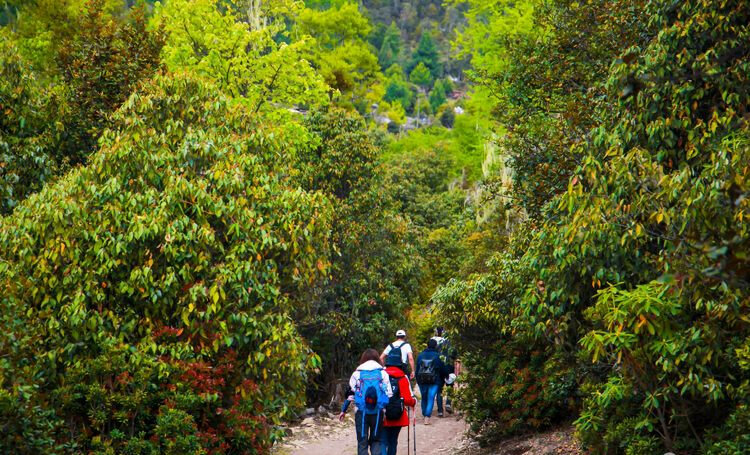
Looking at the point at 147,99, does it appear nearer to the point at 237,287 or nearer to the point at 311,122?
the point at 237,287

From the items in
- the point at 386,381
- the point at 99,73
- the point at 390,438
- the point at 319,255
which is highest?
the point at 99,73

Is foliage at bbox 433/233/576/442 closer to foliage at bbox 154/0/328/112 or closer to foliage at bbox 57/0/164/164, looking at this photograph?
foliage at bbox 57/0/164/164

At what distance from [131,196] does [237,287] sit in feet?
5.16

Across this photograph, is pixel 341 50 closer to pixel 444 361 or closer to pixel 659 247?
pixel 444 361

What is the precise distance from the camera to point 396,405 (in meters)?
9.85

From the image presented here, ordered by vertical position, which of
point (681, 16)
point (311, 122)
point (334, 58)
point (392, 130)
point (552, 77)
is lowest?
point (681, 16)

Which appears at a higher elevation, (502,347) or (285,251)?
(285,251)

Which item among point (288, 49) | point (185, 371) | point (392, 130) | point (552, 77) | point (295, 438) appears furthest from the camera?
point (392, 130)

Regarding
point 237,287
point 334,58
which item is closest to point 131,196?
point 237,287

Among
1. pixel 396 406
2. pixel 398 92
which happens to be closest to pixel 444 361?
pixel 396 406

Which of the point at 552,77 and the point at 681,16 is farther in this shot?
the point at 552,77

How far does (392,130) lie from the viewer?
80375mm

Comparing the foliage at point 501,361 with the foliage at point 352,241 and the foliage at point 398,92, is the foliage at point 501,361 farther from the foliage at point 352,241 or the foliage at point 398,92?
the foliage at point 398,92

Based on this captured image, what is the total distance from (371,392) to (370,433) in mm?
642
